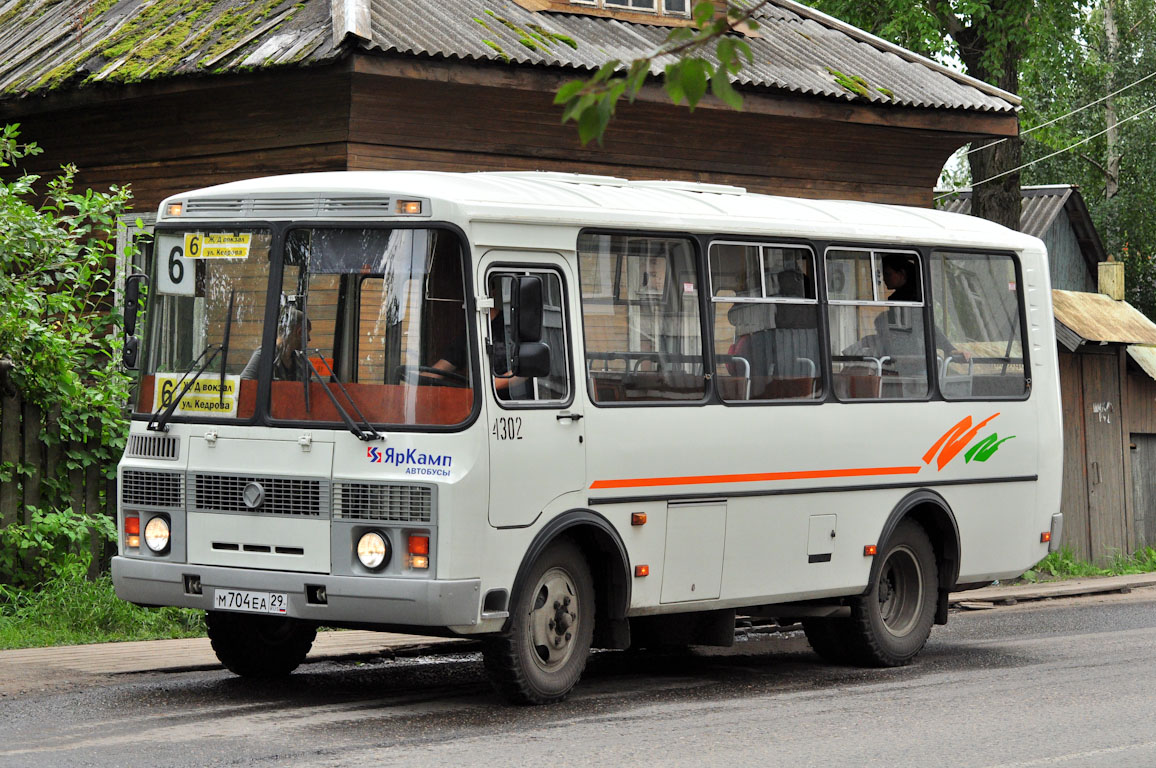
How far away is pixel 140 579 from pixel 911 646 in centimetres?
514

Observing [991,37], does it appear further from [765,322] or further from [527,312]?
[527,312]

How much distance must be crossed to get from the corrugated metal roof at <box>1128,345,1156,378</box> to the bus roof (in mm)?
9553

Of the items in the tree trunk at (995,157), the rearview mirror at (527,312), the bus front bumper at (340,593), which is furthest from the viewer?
the tree trunk at (995,157)

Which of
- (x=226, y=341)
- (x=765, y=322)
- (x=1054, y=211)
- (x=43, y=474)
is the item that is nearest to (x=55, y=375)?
(x=43, y=474)

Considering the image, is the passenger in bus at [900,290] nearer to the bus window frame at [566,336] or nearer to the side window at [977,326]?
the side window at [977,326]

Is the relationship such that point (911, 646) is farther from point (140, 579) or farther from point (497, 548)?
point (140, 579)

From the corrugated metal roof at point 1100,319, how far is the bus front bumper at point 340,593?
40.5 feet

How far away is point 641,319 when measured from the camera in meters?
10.1

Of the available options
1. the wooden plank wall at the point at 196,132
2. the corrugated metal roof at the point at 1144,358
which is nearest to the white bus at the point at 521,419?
the wooden plank wall at the point at 196,132

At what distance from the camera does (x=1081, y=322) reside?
19.9 meters

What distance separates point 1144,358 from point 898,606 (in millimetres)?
10205

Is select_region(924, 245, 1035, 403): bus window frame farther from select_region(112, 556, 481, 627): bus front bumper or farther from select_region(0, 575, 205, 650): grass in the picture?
select_region(0, 575, 205, 650): grass

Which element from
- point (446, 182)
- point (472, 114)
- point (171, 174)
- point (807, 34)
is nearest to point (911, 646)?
point (446, 182)

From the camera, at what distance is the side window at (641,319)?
9.83m
